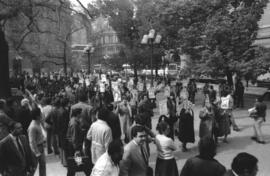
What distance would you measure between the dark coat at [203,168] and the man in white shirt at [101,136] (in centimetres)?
242

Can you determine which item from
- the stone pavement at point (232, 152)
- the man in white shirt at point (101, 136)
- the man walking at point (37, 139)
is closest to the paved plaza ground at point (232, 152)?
the stone pavement at point (232, 152)

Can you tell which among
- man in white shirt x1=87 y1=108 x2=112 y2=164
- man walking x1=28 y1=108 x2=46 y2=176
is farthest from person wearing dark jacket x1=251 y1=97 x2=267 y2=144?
man walking x1=28 y1=108 x2=46 y2=176

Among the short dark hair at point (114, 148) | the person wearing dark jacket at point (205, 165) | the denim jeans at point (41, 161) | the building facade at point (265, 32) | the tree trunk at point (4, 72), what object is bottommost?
the denim jeans at point (41, 161)

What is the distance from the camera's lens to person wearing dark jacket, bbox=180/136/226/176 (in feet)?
14.5

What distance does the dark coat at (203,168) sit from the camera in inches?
175

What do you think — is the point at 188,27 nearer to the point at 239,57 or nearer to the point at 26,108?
the point at 239,57

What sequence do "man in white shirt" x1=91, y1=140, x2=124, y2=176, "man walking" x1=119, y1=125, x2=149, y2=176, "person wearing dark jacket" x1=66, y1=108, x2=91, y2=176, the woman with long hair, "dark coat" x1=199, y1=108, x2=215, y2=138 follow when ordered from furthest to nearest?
"dark coat" x1=199, y1=108, x2=215, y2=138
"person wearing dark jacket" x1=66, y1=108, x2=91, y2=176
the woman with long hair
"man walking" x1=119, y1=125, x2=149, y2=176
"man in white shirt" x1=91, y1=140, x2=124, y2=176

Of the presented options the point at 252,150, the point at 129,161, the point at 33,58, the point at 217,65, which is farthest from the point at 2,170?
the point at 33,58

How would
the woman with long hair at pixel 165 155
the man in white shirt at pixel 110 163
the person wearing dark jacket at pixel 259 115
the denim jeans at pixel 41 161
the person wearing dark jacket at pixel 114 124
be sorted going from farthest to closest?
the person wearing dark jacket at pixel 259 115, the person wearing dark jacket at pixel 114 124, the denim jeans at pixel 41 161, the woman with long hair at pixel 165 155, the man in white shirt at pixel 110 163

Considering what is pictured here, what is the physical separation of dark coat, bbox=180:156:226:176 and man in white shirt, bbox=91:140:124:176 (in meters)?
0.87

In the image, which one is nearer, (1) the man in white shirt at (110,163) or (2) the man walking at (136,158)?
(1) the man in white shirt at (110,163)

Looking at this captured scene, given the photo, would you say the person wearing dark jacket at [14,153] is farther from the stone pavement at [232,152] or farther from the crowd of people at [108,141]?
the stone pavement at [232,152]

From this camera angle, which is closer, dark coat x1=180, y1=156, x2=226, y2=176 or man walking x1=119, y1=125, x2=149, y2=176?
dark coat x1=180, y1=156, x2=226, y2=176

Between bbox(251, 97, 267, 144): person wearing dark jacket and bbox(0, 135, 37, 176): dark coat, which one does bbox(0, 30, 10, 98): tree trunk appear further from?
bbox(0, 135, 37, 176): dark coat
